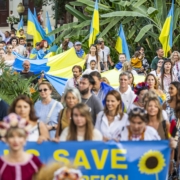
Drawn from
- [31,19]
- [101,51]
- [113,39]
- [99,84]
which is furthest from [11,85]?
[31,19]

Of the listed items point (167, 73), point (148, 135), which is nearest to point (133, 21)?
point (167, 73)

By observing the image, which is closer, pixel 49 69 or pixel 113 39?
pixel 49 69

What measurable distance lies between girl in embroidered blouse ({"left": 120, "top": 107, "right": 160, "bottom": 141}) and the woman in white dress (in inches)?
10.7

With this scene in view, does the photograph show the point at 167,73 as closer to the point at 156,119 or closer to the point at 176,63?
the point at 176,63

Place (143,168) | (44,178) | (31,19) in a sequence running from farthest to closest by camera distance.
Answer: (31,19), (143,168), (44,178)

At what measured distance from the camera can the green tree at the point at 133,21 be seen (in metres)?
20.9

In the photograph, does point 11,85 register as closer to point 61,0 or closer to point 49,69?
point 49,69

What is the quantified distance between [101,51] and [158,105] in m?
10.8

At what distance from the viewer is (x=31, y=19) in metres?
25.8

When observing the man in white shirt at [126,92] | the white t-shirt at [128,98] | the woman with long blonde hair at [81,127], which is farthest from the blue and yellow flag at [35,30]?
the woman with long blonde hair at [81,127]

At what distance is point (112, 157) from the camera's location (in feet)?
25.8

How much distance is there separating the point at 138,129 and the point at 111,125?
73 cm

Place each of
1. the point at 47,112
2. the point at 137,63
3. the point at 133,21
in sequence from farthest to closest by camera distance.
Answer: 1. the point at 133,21
2. the point at 137,63
3. the point at 47,112

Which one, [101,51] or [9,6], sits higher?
[9,6]
